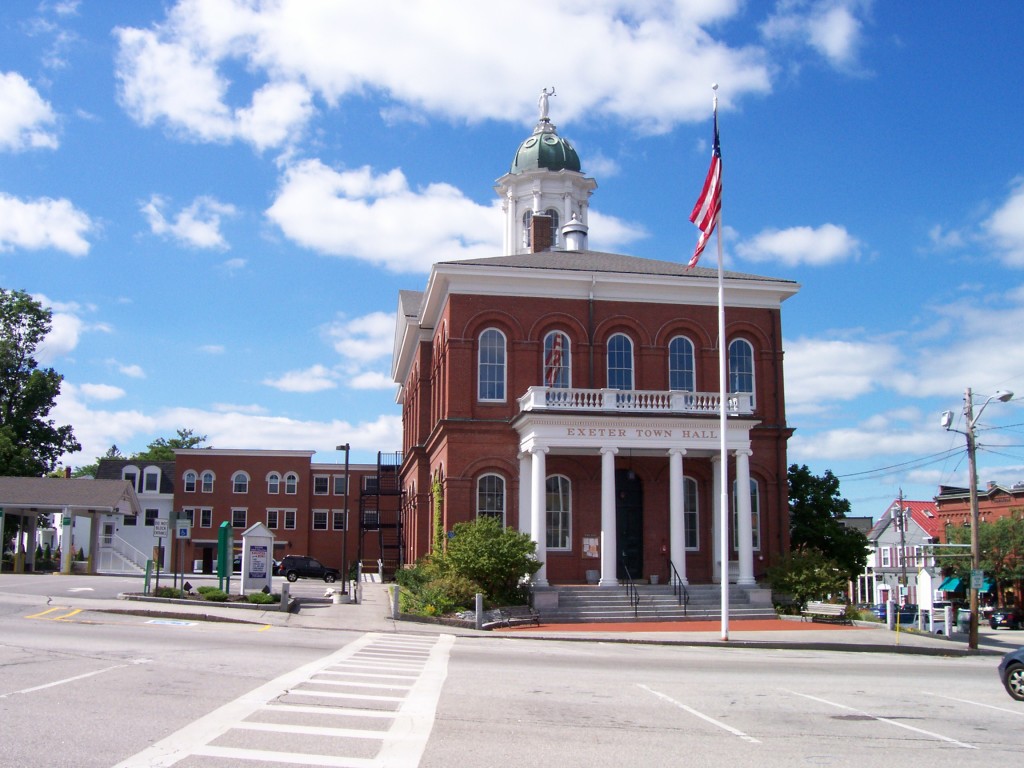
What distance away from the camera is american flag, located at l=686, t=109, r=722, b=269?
26.5 metres

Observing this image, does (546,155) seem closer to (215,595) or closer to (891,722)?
(215,595)

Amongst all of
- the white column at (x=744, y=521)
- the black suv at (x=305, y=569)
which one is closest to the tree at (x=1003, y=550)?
the white column at (x=744, y=521)

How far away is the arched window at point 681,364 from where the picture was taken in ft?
120

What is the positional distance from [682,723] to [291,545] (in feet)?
201

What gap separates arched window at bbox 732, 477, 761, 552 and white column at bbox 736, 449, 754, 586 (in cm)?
136

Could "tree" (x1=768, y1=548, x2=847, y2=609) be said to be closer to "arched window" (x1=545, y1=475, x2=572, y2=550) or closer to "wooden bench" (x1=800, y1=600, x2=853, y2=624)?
"wooden bench" (x1=800, y1=600, x2=853, y2=624)

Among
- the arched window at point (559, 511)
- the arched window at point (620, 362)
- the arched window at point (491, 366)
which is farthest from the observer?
the arched window at point (620, 362)

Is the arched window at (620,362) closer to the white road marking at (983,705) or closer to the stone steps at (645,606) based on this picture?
the stone steps at (645,606)

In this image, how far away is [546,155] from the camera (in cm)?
5569

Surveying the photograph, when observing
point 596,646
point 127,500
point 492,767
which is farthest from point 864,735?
point 127,500

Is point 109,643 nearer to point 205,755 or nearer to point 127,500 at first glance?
point 205,755

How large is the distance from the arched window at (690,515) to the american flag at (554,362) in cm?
580

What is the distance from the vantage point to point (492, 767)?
8.82 metres

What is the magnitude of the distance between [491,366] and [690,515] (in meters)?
8.70
